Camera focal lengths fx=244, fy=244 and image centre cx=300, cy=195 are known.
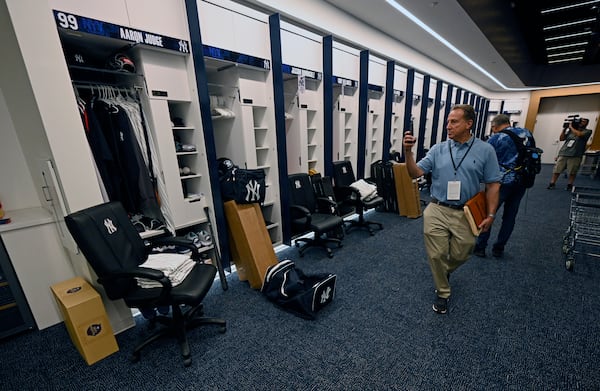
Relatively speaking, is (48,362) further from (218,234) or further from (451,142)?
(451,142)

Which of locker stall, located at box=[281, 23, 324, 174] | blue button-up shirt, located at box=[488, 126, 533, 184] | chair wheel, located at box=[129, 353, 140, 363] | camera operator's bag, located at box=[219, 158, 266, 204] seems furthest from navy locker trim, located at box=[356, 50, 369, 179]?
chair wheel, located at box=[129, 353, 140, 363]

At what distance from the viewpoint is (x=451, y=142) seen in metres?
1.85

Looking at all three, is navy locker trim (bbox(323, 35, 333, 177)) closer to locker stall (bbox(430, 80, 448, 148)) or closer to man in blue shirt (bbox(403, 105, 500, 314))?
man in blue shirt (bbox(403, 105, 500, 314))

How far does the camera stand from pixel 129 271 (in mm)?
1436

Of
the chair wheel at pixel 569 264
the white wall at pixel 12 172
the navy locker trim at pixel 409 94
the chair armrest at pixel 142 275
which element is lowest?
the chair wheel at pixel 569 264

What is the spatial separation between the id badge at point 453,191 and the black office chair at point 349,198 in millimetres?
1715

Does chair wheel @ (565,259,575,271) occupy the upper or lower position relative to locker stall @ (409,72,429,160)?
lower

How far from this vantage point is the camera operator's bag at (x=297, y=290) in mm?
1950

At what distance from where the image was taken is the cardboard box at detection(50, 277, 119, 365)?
5.24ft

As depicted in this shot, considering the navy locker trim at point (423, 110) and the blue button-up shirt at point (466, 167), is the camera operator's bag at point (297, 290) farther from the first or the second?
the navy locker trim at point (423, 110)

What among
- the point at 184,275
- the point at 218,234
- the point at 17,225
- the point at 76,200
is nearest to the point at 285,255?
the point at 218,234

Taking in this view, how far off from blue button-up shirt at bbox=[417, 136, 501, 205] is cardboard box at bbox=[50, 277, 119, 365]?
8.47 ft

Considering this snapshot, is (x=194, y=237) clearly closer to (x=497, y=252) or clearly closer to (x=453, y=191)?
(x=453, y=191)

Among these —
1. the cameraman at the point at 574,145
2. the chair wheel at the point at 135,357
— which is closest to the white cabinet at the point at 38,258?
the chair wheel at the point at 135,357
